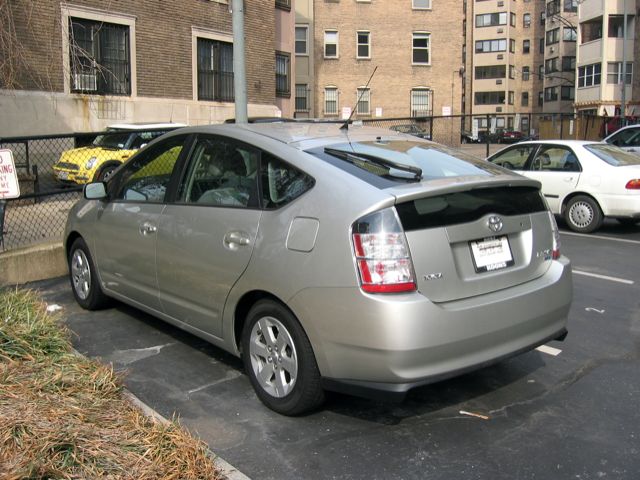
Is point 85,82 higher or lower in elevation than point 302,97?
lower

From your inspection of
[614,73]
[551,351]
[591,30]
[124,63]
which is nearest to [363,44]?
[614,73]

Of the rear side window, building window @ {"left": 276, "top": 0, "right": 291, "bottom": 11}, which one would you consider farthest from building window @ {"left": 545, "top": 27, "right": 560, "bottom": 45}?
the rear side window

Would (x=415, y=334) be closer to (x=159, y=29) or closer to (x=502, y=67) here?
(x=159, y=29)

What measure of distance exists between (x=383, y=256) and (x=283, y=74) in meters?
27.0

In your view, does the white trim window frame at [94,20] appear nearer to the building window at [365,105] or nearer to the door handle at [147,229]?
the door handle at [147,229]

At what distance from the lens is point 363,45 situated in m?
43.6

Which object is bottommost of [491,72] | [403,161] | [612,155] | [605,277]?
[605,277]

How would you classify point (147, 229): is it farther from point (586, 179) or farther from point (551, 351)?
point (586, 179)

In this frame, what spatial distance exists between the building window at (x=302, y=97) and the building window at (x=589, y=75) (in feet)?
81.2

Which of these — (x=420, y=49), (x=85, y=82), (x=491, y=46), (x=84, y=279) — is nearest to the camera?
(x=84, y=279)

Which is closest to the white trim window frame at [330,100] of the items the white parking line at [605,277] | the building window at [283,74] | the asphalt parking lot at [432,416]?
the building window at [283,74]

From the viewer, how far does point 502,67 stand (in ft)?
233

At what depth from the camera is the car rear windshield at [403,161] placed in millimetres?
3598

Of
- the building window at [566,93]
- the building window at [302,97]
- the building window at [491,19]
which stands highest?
the building window at [491,19]
